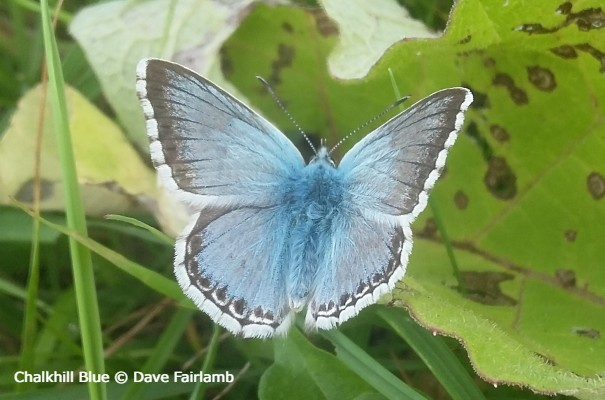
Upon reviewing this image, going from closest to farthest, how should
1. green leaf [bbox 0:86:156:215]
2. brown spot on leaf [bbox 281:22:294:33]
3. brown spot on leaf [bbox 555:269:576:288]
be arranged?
brown spot on leaf [bbox 555:269:576:288] → green leaf [bbox 0:86:156:215] → brown spot on leaf [bbox 281:22:294:33]

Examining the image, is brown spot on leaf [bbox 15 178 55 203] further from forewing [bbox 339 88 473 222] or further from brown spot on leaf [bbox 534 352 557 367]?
brown spot on leaf [bbox 534 352 557 367]

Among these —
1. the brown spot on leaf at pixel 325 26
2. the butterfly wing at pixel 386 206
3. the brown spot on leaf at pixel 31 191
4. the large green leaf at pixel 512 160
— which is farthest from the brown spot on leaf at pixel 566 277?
the brown spot on leaf at pixel 31 191

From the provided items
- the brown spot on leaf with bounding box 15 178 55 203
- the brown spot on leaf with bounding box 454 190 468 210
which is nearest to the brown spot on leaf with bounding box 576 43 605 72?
the brown spot on leaf with bounding box 454 190 468 210

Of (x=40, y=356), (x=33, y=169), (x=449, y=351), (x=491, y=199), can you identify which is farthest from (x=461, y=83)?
(x=40, y=356)

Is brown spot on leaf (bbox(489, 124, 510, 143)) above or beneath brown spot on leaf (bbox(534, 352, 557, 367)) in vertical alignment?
above

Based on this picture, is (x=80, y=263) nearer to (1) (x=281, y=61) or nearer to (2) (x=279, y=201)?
(2) (x=279, y=201)

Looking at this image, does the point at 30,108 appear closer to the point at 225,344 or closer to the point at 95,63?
the point at 95,63
